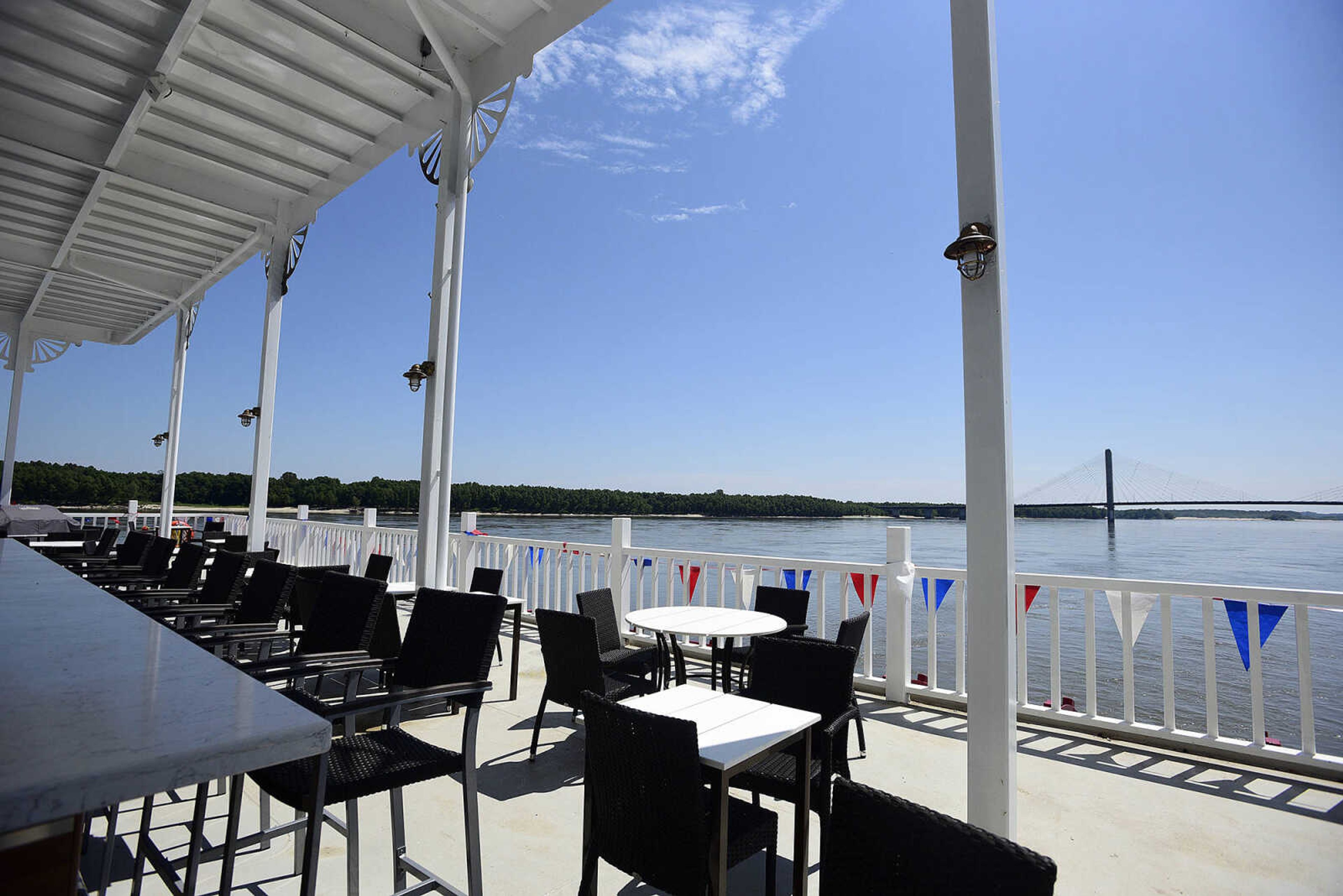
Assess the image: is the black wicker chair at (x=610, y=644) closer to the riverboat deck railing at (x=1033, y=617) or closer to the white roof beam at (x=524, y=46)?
the riverboat deck railing at (x=1033, y=617)

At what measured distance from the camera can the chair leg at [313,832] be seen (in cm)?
152

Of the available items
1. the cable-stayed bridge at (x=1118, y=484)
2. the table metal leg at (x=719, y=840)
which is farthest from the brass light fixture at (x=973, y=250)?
the cable-stayed bridge at (x=1118, y=484)

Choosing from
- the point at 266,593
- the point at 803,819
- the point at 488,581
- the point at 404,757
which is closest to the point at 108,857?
the point at 404,757

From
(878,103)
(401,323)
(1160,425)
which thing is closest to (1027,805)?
(878,103)

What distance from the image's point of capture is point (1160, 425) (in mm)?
26000

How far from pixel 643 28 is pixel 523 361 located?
21.0m

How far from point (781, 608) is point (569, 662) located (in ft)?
4.96

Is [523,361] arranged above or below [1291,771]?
above

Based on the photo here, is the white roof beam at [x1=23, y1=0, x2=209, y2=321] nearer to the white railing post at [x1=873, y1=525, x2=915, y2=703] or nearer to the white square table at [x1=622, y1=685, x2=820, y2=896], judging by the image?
the white square table at [x1=622, y1=685, x2=820, y2=896]

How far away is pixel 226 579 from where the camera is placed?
3.64 m

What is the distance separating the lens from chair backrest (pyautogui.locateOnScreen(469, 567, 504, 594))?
16.2 feet

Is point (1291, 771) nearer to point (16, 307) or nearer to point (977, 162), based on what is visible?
point (977, 162)

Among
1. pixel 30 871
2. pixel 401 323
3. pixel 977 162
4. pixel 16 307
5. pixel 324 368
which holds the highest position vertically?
pixel 401 323

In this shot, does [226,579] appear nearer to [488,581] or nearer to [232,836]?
[488,581]
